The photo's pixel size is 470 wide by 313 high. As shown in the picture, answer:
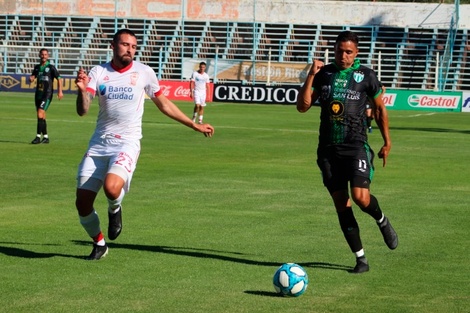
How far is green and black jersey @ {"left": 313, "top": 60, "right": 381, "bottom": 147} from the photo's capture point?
982 cm

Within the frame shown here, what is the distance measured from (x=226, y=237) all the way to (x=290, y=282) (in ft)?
10.7

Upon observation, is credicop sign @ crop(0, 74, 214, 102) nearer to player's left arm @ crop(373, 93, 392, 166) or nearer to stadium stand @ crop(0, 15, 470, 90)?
stadium stand @ crop(0, 15, 470, 90)

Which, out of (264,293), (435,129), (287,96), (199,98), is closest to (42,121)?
(199,98)

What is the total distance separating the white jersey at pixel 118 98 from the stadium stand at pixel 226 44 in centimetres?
4625

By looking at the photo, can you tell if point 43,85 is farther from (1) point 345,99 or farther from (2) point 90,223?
(1) point 345,99

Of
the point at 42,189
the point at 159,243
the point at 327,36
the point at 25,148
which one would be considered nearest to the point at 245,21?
the point at 327,36

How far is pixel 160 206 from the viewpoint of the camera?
14.2 meters

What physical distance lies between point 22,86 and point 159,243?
149 ft

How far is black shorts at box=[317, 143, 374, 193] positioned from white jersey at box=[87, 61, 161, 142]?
1.96 metres

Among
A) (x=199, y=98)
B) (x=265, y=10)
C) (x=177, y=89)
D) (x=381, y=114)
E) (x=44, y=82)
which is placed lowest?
(x=177, y=89)

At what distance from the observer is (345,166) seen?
9859mm

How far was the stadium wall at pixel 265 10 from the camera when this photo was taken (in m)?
59.8

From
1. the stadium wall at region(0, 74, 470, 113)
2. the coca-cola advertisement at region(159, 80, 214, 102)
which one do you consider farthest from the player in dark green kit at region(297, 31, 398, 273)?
the coca-cola advertisement at region(159, 80, 214, 102)

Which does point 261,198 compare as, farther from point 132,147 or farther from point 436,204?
point 132,147
